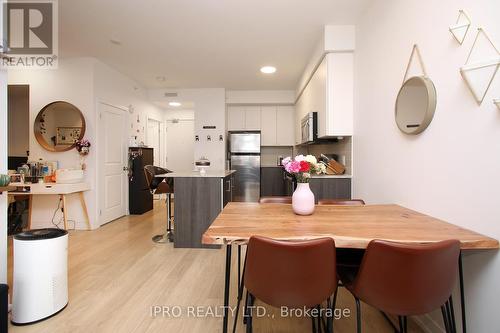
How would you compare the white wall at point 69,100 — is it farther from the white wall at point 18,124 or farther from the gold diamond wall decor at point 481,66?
the gold diamond wall decor at point 481,66

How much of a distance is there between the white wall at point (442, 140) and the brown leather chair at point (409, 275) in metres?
0.36

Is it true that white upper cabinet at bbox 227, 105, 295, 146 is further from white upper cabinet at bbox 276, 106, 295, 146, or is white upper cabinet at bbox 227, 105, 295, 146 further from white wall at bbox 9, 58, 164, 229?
white wall at bbox 9, 58, 164, 229

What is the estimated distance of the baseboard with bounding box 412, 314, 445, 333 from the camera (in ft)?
5.19

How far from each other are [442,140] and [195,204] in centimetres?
260

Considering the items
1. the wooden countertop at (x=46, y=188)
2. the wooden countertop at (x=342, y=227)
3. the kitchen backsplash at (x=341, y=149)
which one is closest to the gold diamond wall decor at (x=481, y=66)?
the wooden countertop at (x=342, y=227)

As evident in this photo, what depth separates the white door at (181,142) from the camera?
6855 mm

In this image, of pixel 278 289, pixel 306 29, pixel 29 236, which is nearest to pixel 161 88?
pixel 306 29

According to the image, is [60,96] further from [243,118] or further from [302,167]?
[302,167]

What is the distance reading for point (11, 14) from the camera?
8.45ft

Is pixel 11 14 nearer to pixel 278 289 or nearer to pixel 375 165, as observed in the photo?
pixel 278 289

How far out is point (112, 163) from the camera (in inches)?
174

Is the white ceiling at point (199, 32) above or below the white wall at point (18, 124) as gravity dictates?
above

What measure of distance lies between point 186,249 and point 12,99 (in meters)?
5.18

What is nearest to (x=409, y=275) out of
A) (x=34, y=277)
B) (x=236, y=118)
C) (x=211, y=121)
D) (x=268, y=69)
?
(x=34, y=277)
